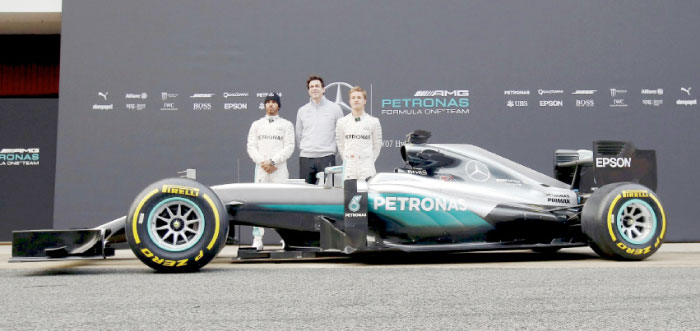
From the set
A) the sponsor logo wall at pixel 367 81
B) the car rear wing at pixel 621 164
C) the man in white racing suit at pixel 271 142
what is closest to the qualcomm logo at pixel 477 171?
the car rear wing at pixel 621 164

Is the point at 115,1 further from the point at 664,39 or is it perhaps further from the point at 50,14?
the point at 664,39

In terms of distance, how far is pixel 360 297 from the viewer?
288 cm

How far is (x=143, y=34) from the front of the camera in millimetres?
8016

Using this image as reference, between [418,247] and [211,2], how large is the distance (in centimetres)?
497

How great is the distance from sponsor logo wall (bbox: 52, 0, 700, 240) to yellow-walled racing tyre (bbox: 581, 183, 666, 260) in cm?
312

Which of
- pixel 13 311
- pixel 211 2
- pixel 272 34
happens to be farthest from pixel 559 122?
pixel 13 311

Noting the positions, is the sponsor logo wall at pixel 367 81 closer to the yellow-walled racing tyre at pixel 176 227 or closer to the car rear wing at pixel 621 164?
the car rear wing at pixel 621 164

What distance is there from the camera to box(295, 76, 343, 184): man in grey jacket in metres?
6.26

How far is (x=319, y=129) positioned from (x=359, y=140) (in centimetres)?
70

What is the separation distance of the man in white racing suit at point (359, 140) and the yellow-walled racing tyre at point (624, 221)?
1.95 m

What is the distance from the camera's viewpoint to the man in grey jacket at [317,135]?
20.5 ft

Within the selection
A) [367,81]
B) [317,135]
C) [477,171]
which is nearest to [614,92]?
[367,81]

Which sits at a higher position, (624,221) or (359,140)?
(359,140)

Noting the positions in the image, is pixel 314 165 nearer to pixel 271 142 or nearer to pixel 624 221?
Result: pixel 271 142
